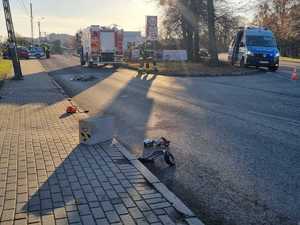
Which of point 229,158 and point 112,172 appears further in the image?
point 229,158

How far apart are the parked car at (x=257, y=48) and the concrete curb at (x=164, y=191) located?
2219 centimetres

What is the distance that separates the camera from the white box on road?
7.49 m

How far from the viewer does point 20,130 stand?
900 centimetres

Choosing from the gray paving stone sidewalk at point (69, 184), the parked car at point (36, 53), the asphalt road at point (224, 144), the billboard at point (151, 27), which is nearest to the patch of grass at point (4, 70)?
the billboard at point (151, 27)

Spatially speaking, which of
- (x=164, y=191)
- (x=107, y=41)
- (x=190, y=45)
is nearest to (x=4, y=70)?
(x=107, y=41)

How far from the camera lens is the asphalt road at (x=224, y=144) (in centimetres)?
482

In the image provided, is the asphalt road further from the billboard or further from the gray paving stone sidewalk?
the billboard

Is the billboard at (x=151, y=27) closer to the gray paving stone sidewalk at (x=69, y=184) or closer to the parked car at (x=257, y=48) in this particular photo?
the parked car at (x=257, y=48)

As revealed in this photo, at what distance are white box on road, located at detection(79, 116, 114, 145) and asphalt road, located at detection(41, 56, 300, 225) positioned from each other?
0.54 meters

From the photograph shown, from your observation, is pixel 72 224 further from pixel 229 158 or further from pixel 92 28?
pixel 92 28

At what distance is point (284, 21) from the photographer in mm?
64312

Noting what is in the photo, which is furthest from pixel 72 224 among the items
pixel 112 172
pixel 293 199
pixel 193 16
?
pixel 193 16

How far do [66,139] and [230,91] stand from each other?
10008 mm

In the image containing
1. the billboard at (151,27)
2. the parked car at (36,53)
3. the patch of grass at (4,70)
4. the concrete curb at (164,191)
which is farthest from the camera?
the parked car at (36,53)
